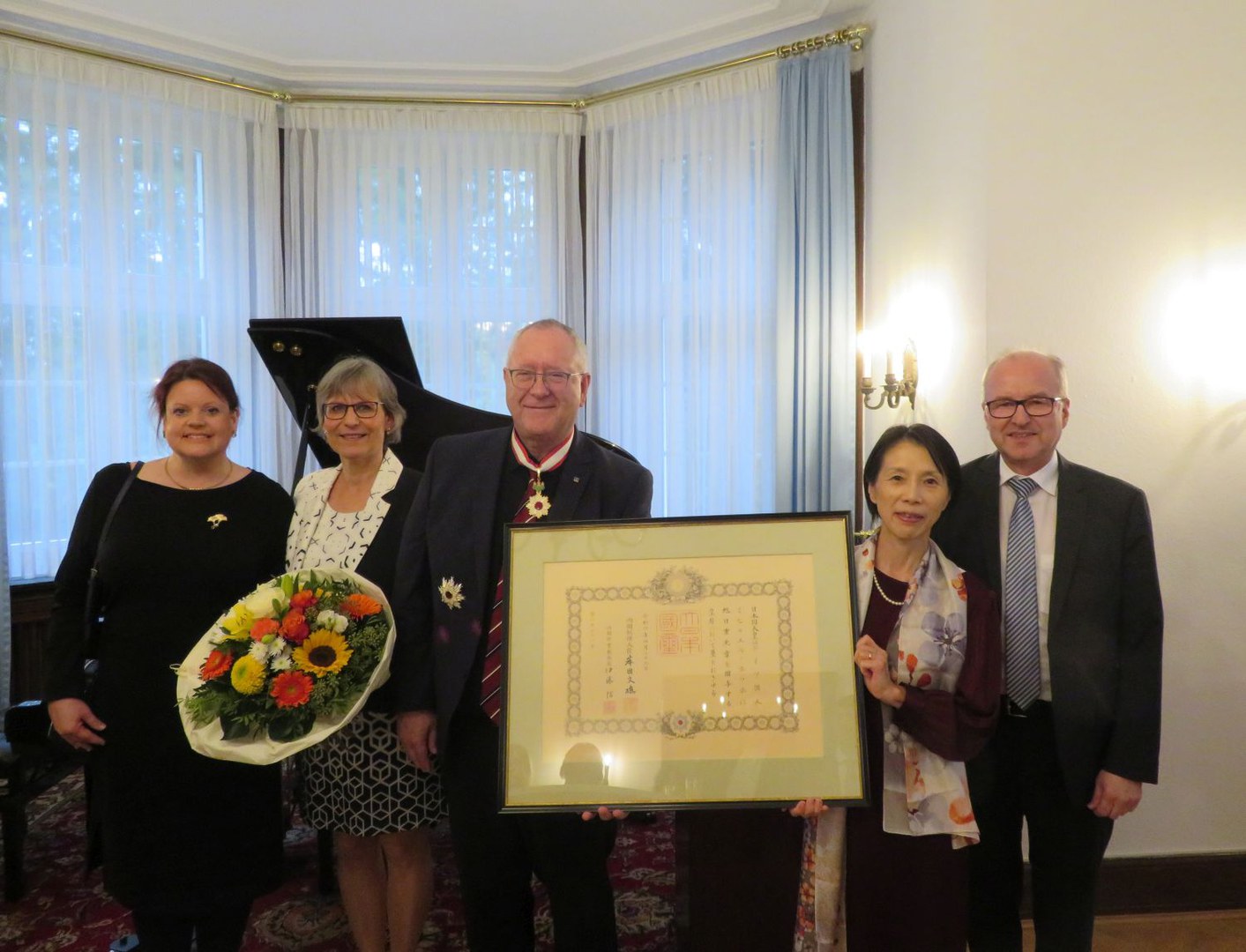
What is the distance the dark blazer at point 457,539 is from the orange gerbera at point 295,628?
0.74 feet

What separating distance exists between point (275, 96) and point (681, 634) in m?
4.63

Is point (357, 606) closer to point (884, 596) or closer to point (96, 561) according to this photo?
point (96, 561)

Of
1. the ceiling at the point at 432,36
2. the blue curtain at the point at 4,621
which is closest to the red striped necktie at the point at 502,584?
the ceiling at the point at 432,36

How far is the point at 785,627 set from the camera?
1.62 metres

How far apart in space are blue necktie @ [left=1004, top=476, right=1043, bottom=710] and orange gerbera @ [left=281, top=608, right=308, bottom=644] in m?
1.59

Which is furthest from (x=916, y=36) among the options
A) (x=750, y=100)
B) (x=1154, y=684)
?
(x=1154, y=684)

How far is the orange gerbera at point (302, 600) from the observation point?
179cm

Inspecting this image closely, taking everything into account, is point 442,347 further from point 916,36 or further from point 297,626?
point 297,626

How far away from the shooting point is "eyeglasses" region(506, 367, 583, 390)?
1.88 metres

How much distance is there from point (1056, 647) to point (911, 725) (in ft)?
1.59

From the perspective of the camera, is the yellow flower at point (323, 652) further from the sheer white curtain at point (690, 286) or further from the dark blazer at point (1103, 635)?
Answer: the sheer white curtain at point (690, 286)

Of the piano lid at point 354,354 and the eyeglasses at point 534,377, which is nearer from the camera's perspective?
the eyeglasses at point 534,377

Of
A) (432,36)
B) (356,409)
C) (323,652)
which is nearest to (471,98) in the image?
(432,36)

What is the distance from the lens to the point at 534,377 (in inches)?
74.2
